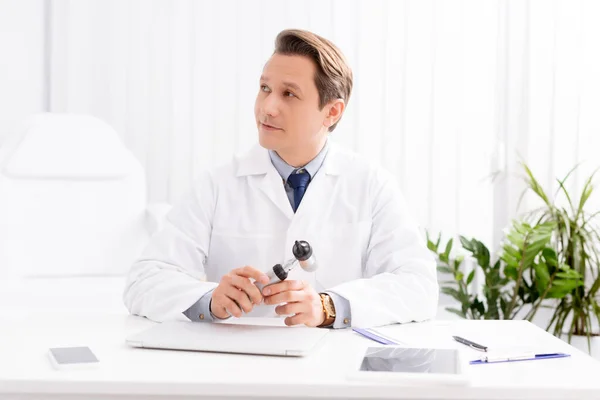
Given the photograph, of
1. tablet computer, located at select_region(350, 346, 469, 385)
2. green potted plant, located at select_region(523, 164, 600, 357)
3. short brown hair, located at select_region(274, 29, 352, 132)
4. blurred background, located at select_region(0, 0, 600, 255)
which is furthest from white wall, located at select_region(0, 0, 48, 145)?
tablet computer, located at select_region(350, 346, 469, 385)

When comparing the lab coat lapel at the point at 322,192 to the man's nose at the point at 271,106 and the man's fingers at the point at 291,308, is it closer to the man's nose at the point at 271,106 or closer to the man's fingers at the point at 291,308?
the man's nose at the point at 271,106

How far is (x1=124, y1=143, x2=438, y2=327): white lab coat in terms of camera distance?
1.91m

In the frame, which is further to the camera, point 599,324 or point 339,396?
point 599,324

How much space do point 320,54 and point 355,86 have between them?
158cm

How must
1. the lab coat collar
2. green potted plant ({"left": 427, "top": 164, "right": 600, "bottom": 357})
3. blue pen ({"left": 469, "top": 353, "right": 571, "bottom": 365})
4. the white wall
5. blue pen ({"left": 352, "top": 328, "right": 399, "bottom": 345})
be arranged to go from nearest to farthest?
blue pen ({"left": 469, "top": 353, "right": 571, "bottom": 365}) < blue pen ({"left": 352, "top": 328, "right": 399, "bottom": 345}) < the lab coat collar < green potted plant ({"left": 427, "top": 164, "right": 600, "bottom": 357}) < the white wall

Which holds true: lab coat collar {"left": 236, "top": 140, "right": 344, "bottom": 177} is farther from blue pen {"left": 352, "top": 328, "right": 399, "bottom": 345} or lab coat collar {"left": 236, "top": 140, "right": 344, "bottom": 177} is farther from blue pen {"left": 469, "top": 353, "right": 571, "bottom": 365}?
blue pen {"left": 469, "top": 353, "right": 571, "bottom": 365}

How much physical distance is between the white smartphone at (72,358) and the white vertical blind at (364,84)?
7.46 ft

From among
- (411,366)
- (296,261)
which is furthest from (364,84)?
(411,366)

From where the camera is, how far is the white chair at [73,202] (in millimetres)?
3174

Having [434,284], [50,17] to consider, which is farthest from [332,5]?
[434,284]

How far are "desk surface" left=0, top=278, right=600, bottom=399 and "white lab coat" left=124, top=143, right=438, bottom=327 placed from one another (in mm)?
432

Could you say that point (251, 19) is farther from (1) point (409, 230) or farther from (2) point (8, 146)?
(1) point (409, 230)

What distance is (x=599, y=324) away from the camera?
3.30m

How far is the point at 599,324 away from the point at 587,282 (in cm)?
22
